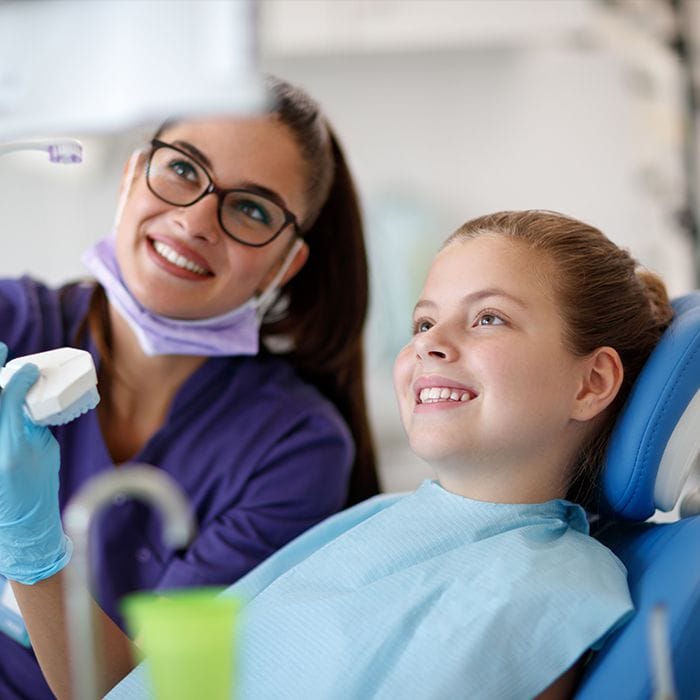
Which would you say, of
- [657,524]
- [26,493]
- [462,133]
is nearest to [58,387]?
[26,493]

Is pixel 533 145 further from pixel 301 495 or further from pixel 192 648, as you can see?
pixel 192 648

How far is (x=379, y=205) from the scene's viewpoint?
4672mm

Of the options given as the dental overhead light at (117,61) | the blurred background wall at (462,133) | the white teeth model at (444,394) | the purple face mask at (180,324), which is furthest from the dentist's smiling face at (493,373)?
the blurred background wall at (462,133)

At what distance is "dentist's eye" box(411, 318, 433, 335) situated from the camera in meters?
1.49

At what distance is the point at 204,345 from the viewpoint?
1.84m

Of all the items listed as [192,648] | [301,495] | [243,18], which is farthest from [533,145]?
[192,648]

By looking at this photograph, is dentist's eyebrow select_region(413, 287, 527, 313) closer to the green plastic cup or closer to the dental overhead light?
the dental overhead light

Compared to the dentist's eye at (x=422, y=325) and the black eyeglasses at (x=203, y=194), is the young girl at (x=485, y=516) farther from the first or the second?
the black eyeglasses at (x=203, y=194)

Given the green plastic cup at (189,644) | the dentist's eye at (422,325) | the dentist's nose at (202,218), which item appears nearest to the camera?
the green plastic cup at (189,644)

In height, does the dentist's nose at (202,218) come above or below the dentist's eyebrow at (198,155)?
below

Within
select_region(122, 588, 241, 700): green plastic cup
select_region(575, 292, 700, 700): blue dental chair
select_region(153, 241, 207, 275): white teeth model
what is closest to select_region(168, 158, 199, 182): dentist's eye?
select_region(153, 241, 207, 275): white teeth model

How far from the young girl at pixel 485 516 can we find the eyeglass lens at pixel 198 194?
1.34 feet

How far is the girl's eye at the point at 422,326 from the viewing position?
58.8 inches

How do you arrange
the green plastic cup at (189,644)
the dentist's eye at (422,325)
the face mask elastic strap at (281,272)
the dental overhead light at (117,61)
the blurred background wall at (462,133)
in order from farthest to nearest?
the blurred background wall at (462,133) → the face mask elastic strap at (281,272) → the dentist's eye at (422,325) → the dental overhead light at (117,61) → the green plastic cup at (189,644)
